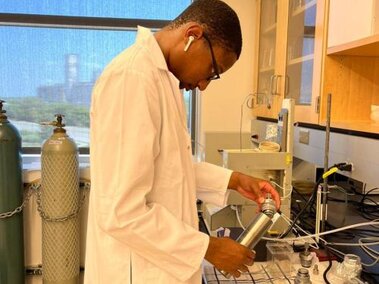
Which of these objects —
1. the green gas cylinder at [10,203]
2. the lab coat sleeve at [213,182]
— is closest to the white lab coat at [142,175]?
the lab coat sleeve at [213,182]

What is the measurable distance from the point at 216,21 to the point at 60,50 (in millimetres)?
2366

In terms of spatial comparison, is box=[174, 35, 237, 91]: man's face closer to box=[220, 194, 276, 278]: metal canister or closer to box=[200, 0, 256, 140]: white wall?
box=[220, 194, 276, 278]: metal canister

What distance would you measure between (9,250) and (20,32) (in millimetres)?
1724

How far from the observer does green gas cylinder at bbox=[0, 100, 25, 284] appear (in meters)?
1.88

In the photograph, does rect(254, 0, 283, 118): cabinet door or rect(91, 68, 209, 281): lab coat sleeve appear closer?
rect(91, 68, 209, 281): lab coat sleeve

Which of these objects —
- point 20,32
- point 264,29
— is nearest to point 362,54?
point 264,29

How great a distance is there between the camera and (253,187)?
114cm

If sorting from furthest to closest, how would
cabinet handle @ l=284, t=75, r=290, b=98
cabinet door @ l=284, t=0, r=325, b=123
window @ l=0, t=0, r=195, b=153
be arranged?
1. window @ l=0, t=0, r=195, b=153
2. cabinet handle @ l=284, t=75, r=290, b=98
3. cabinet door @ l=284, t=0, r=325, b=123

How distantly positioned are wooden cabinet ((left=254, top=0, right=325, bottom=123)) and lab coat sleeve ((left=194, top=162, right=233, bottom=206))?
65cm

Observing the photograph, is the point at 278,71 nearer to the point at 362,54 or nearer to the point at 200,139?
the point at 362,54

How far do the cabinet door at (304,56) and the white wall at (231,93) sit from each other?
2.75 feet

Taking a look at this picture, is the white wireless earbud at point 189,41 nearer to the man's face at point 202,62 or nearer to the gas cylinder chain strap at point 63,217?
the man's face at point 202,62

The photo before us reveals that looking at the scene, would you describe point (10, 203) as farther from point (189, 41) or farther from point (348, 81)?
point (348, 81)

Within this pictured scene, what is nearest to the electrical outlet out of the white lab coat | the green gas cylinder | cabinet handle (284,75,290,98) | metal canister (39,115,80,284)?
cabinet handle (284,75,290,98)
